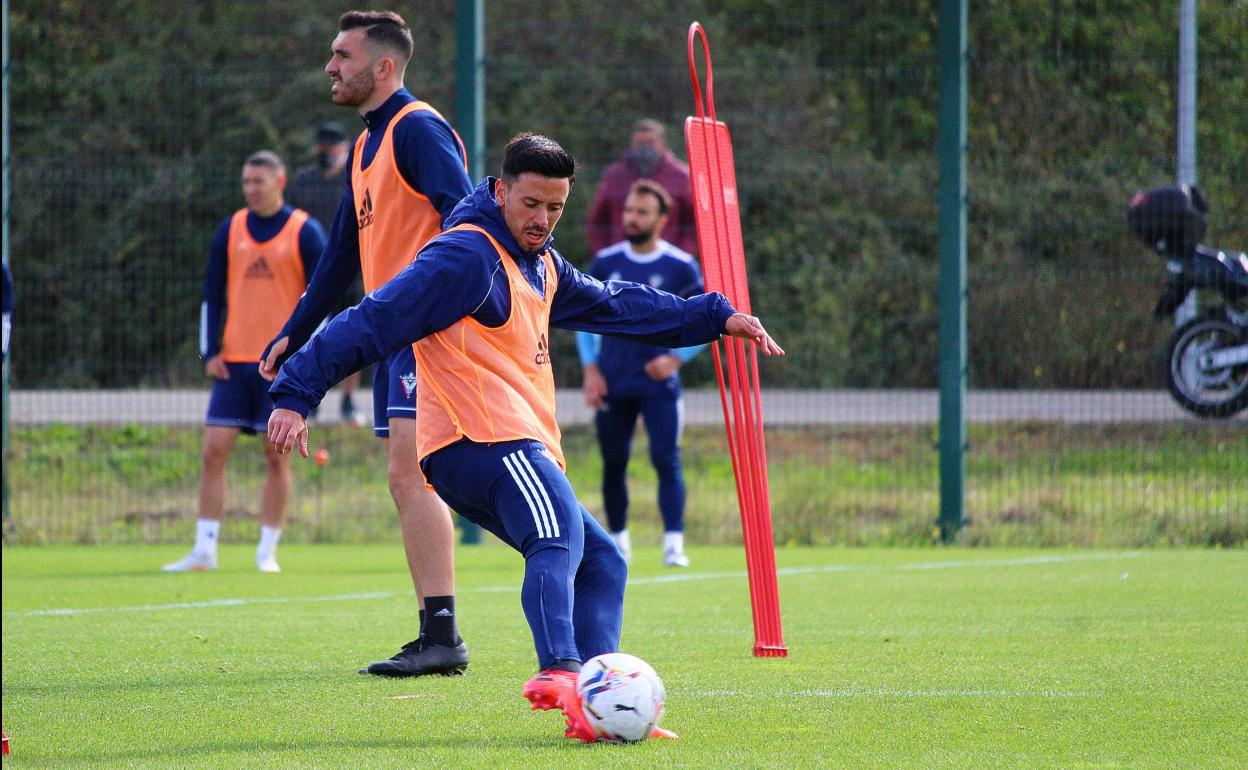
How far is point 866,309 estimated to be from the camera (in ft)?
35.9

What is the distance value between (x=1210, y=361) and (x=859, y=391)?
212 centimetres

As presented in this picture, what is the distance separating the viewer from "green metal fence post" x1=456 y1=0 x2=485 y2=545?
1091 cm

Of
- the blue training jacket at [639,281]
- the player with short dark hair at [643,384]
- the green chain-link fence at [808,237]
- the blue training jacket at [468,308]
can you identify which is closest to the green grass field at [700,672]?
the player with short dark hair at [643,384]

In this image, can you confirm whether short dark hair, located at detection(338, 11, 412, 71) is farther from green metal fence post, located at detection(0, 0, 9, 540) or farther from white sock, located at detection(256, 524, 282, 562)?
green metal fence post, located at detection(0, 0, 9, 540)

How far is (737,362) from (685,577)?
3066 millimetres

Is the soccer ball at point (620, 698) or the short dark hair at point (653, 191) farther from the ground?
the short dark hair at point (653, 191)

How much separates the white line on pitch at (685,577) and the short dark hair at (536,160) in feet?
12.0

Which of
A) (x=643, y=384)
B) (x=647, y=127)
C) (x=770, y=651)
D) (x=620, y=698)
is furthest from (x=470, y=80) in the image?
(x=620, y=698)

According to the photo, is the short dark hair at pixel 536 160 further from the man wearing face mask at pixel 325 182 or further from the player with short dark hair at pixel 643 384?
the man wearing face mask at pixel 325 182

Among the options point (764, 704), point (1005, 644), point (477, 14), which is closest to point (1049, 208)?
point (477, 14)

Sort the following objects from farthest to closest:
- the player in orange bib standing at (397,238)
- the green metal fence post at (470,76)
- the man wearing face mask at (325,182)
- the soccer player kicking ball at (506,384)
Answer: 1. the man wearing face mask at (325,182)
2. the green metal fence post at (470,76)
3. the player in orange bib standing at (397,238)
4. the soccer player kicking ball at (506,384)

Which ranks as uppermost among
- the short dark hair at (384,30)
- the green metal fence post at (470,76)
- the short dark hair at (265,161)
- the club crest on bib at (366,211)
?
the green metal fence post at (470,76)

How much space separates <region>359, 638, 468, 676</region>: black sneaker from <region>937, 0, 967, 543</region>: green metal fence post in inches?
227

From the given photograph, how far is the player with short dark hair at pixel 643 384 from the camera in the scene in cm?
955
